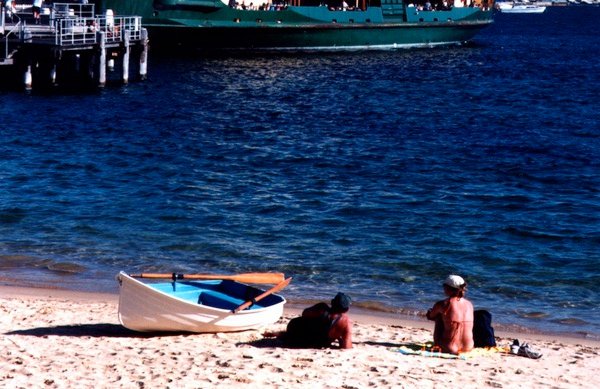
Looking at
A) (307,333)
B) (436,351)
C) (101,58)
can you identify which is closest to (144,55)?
(101,58)

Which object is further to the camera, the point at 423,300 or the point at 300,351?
the point at 423,300

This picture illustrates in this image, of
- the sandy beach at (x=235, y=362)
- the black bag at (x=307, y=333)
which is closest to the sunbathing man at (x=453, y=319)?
the sandy beach at (x=235, y=362)

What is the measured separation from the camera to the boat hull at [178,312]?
15188 mm

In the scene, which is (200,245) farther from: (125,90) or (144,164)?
(125,90)

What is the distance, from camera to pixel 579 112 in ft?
155

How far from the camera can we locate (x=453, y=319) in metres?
14.6

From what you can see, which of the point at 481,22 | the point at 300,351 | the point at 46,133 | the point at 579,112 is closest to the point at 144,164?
the point at 46,133

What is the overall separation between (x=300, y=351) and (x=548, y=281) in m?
8.21

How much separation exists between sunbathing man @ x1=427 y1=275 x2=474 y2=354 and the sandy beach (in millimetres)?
269

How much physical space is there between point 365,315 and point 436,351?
392 centimetres

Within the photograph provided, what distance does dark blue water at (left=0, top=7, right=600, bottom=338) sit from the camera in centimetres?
2152

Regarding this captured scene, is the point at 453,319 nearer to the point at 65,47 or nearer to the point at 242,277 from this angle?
the point at 242,277

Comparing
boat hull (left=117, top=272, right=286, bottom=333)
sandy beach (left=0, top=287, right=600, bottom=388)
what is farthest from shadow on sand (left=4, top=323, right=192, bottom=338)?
boat hull (left=117, top=272, right=286, bottom=333)

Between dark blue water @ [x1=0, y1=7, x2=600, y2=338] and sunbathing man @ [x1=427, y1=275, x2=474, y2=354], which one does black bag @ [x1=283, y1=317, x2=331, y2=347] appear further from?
dark blue water @ [x1=0, y1=7, x2=600, y2=338]
